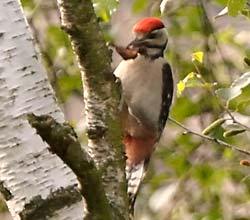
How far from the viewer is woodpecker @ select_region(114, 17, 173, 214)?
2758mm

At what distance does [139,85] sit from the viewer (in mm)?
2805

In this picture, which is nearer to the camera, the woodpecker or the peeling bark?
the peeling bark

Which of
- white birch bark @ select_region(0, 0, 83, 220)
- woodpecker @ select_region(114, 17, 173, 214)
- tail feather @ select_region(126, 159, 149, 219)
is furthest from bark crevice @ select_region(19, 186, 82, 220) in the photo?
woodpecker @ select_region(114, 17, 173, 214)

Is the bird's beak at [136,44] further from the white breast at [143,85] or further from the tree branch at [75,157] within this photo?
the tree branch at [75,157]

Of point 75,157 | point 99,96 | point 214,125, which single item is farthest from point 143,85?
point 75,157

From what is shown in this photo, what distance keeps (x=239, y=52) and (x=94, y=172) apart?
6.95 feet

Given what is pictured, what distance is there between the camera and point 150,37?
9.01 ft

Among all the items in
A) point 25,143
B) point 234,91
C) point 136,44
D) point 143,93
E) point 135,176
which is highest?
point 25,143

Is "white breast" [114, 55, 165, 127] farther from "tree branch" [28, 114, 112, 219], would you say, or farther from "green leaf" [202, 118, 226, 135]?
"tree branch" [28, 114, 112, 219]

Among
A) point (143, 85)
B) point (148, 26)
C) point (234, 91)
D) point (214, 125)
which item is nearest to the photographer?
point (234, 91)

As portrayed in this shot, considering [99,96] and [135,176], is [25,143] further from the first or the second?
[135,176]

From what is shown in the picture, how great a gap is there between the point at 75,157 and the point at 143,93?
157 centimetres

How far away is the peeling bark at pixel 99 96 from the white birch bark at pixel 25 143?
0.06 m

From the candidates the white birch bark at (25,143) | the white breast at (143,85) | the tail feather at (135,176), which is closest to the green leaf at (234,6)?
A: the white birch bark at (25,143)
